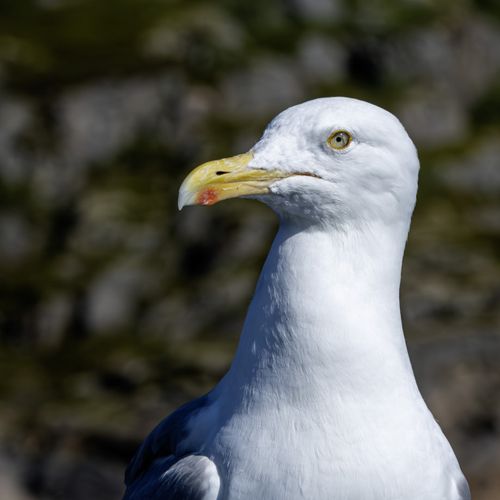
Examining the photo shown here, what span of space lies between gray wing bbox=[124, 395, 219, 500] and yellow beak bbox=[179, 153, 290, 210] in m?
1.00

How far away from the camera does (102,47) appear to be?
19797mm

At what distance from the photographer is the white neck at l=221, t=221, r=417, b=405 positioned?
3.72 m

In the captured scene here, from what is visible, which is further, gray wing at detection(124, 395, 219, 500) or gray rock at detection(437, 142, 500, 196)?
gray rock at detection(437, 142, 500, 196)

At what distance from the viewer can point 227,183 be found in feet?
12.2

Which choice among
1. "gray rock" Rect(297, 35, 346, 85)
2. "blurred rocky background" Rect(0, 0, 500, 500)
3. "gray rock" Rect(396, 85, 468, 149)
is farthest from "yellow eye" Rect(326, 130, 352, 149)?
"gray rock" Rect(297, 35, 346, 85)

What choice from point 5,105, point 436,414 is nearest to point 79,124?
point 5,105

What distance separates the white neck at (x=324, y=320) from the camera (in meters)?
3.72

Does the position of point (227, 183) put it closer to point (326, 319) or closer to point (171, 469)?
point (326, 319)

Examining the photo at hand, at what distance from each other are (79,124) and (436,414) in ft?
35.4

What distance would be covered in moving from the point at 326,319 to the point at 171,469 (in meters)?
0.95

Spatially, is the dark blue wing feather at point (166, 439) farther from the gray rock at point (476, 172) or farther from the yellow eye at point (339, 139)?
the gray rock at point (476, 172)

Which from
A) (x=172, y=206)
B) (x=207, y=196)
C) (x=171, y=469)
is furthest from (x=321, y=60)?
(x=207, y=196)

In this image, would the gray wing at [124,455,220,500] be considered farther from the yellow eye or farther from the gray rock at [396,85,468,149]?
the gray rock at [396,85,468,149]

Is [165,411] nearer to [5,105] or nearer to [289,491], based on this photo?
[289,491]
